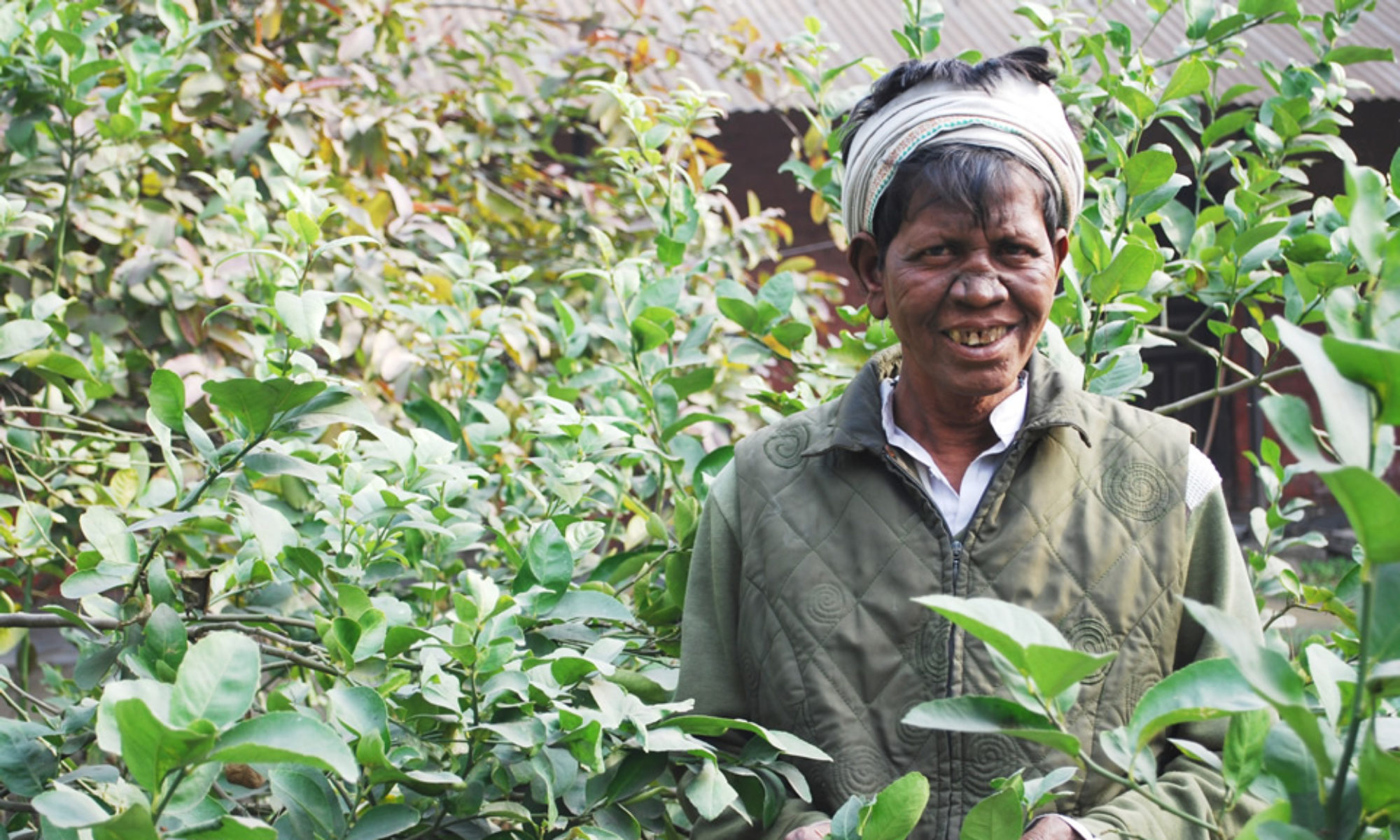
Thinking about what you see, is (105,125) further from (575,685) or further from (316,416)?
(575,685)

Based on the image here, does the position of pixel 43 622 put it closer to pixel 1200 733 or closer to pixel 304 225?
pixel 304 225

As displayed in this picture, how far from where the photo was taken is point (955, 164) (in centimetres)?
147

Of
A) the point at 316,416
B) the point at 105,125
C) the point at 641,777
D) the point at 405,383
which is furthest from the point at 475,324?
the point at 641,777

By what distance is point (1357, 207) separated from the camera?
2.30 feet

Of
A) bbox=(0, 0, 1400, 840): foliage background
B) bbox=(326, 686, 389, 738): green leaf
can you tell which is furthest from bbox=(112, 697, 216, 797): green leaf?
bbox=(326, 686, 389, 738): green leaf

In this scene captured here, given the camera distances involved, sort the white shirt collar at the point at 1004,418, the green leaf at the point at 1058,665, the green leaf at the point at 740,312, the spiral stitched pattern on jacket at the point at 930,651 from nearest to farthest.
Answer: the green leaf at the point at 1058,665
the spiral stitched pattern on jacket at the point at 930,651
the white shirt collar at the point at 1004,418
the green leaf at the point at 740,312

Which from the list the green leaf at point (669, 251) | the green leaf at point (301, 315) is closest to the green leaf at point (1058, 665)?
the green leaf at point (301, 315)

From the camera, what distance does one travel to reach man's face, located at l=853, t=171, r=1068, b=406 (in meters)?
1.46

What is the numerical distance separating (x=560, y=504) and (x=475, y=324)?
92 cm

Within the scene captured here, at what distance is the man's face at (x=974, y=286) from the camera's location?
57.7 inches

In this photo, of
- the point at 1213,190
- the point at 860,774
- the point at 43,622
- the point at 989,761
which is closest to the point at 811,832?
the point at 860,774

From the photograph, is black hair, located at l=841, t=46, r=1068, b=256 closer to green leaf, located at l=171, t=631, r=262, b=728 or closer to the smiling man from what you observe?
the smiling man

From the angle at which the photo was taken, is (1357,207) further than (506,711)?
No

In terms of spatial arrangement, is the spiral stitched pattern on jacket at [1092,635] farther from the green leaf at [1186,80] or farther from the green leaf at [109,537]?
the green leaf at [109,537]
